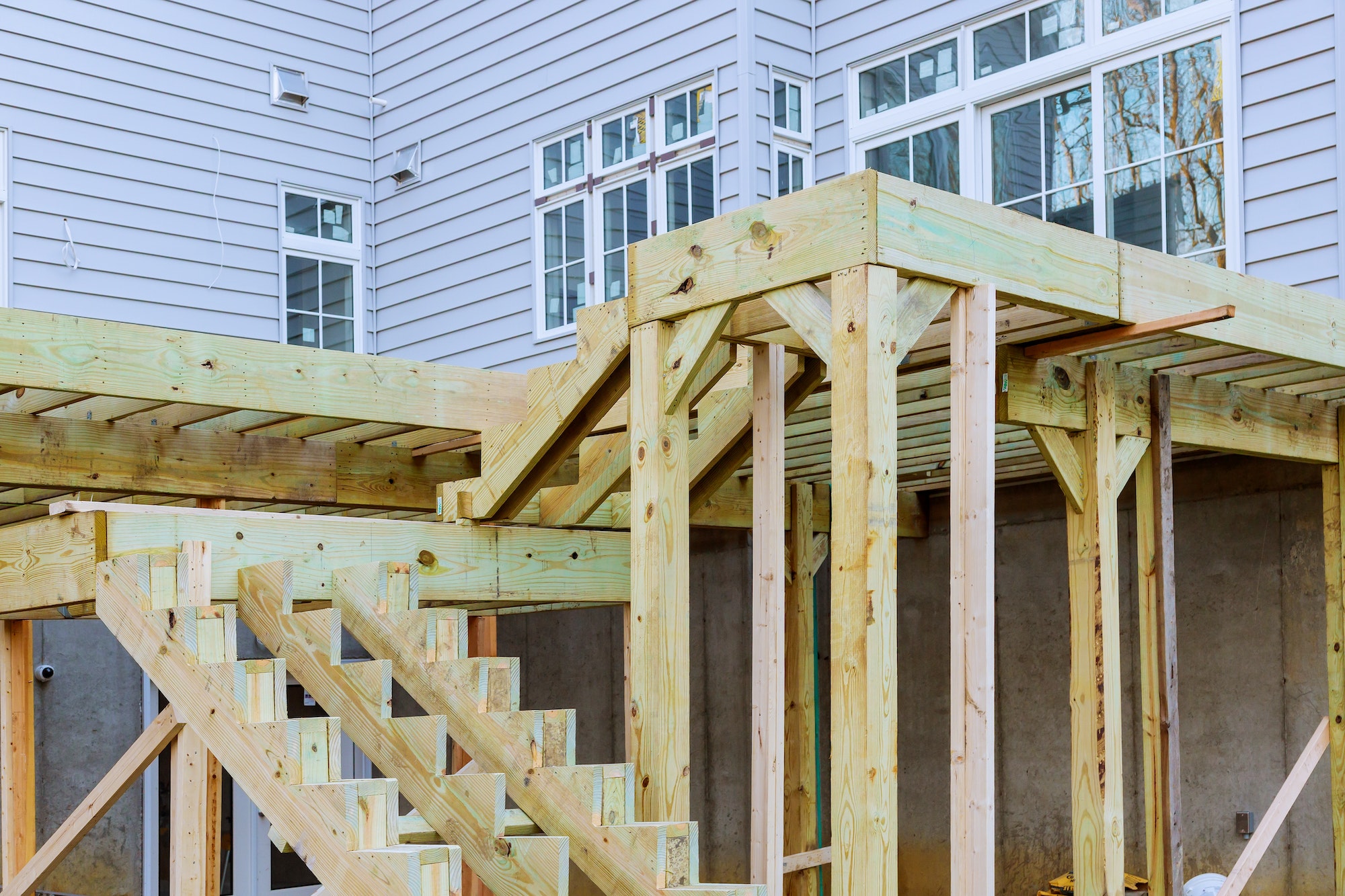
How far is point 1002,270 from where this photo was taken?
4.52 metres

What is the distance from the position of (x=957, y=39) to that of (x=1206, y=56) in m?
1.66

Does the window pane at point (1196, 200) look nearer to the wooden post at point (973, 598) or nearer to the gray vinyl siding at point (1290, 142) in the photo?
the gray vinyl siding at point (1290, 142)

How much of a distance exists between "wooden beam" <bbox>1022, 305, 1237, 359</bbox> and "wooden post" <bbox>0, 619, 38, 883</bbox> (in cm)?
567

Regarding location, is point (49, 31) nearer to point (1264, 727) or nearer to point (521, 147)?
point (521, 147)

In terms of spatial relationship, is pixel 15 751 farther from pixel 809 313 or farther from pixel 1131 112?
pixel 1131 112

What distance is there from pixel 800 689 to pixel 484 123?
16.6 feet

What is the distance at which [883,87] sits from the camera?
9.37 metres

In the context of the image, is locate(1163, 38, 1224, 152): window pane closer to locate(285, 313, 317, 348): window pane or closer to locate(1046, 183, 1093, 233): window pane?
locate(1046, 183, 1093, 233): window pane

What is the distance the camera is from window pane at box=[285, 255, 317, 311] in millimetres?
11695

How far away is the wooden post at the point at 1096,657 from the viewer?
18.0ft

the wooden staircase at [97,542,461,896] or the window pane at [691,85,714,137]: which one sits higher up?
the window pane at [691,85,714,137]

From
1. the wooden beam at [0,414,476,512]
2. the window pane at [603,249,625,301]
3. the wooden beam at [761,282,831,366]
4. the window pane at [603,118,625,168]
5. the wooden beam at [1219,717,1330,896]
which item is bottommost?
the wooden beam at [1219,717,1330,896]

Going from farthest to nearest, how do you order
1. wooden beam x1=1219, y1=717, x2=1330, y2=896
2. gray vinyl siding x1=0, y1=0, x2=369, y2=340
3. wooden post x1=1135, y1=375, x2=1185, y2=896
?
gray vinyl siding x1=0, y1=0, x2=369, y2=340
wooden beam x1=1219, y1=717, x2=1330, y2=896
wooden post x1=1135, y1=375, x2=1185, y2=896

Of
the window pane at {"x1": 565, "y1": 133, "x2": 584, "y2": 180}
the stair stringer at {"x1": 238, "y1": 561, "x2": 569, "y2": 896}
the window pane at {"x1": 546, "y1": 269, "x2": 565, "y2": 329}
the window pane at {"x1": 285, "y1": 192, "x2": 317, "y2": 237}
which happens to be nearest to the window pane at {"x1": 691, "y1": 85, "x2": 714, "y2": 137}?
the window pane at {"x1": 565, "y1": 133, "x2": 584, "y2": 180}
